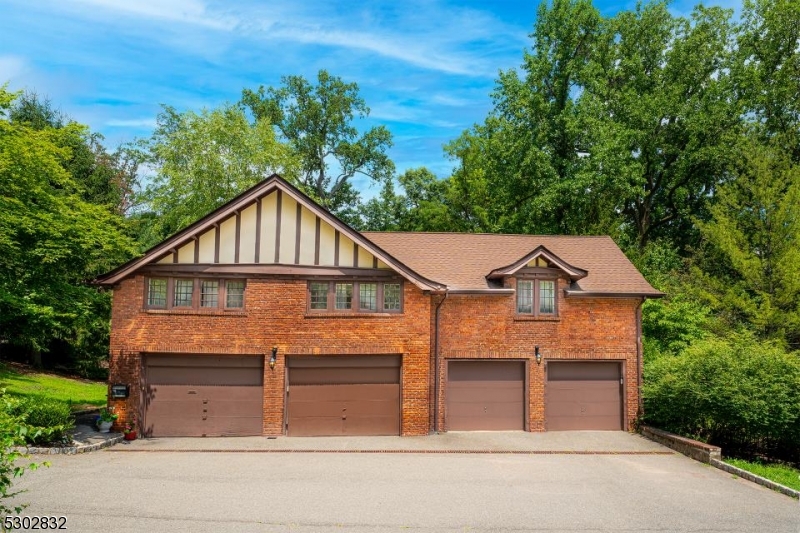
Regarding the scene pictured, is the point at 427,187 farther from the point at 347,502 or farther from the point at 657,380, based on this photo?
the point at 347,502

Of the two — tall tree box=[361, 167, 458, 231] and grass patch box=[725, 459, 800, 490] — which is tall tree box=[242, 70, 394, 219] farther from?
grass patch box=[725, 459, 800, 490]

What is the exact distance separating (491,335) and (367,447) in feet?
17.6

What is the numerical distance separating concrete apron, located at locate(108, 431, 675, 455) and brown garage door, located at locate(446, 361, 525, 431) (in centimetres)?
58

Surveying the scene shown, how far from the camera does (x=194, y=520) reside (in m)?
10.3

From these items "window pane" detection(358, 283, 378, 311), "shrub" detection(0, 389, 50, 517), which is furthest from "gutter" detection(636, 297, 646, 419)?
"shrub" detection(0, 389, 50, 517)

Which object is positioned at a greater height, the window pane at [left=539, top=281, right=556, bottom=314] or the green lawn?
the window pane at [left=539, top=281, right=556, bottom=314]

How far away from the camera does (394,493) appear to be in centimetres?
1224

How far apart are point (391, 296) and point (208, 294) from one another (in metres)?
5.51

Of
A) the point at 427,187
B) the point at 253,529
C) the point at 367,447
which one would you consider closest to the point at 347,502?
the point at 253,529

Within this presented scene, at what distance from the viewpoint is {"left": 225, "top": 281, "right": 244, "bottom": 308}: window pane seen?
18.3m

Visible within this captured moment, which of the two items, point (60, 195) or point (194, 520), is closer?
point (194, 520)

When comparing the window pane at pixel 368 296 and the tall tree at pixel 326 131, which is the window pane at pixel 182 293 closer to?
the window pane at pixel 368 296

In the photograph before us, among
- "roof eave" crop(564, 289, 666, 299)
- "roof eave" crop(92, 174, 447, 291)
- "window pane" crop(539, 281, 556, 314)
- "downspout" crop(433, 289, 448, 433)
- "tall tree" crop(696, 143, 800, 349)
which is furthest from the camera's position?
"tall tree" crop(696, 143, 800, 349)

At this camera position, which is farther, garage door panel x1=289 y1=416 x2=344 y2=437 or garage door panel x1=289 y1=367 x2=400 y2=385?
garage door panel x1=289 y1=367 x2=400 y2=385
